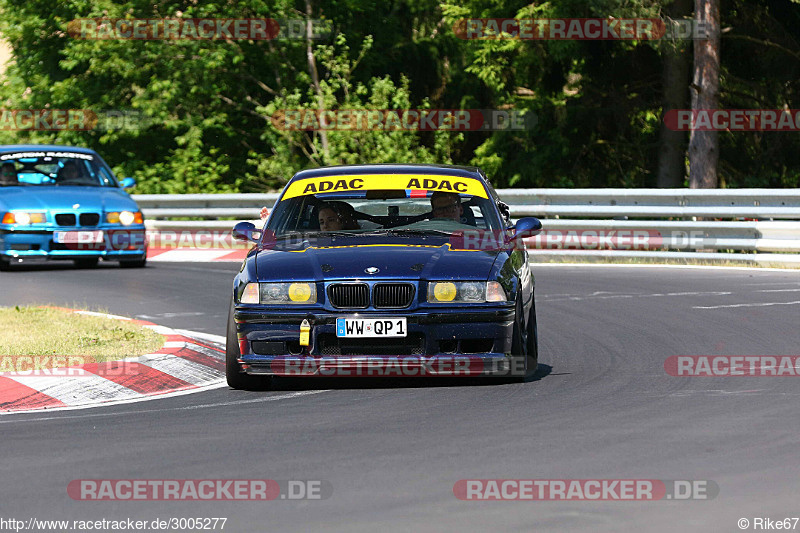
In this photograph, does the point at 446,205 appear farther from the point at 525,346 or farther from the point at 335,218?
the point at 525,346

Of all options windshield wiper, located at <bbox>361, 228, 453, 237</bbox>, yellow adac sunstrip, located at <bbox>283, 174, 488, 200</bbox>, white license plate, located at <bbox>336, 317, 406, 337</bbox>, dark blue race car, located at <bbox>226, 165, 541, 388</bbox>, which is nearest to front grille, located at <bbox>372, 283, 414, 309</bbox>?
dark blue race car, located at <bbox>226, 165, 541, 388</bbox>

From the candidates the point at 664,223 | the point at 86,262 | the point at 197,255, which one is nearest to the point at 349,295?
the point at 664,223

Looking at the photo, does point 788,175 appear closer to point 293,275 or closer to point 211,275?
point 211,275

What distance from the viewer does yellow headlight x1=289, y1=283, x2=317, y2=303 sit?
28.7 ft

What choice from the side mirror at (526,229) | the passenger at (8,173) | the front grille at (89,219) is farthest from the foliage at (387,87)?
the side mirror at (526,229)

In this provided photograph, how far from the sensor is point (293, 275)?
8.82m

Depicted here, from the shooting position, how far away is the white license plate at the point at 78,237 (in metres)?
18.9

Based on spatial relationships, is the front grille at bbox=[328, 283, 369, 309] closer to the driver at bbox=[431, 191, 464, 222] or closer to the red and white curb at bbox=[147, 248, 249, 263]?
the driver at bbox=[431, 191, 464, 222]

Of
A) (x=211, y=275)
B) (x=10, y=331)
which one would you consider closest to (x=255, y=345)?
(x=10, y=331)

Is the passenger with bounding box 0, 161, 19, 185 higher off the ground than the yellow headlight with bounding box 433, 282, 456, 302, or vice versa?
the passenger with bounding box 0, 161, 19, 185

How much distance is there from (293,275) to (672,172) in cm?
2316

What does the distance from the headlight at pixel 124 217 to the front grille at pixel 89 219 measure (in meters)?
0.14

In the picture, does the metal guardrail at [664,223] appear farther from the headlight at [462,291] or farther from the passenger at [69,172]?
the headlight at [462,291]

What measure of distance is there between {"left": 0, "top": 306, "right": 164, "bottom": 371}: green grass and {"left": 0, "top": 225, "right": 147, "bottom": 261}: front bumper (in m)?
5.61
